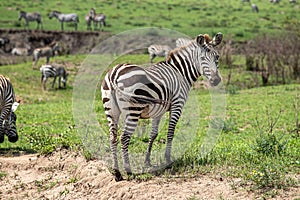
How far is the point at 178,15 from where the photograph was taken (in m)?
40.2

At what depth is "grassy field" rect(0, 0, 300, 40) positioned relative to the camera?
35.4 m

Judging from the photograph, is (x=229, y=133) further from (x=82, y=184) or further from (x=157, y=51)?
(x=157, y=51)

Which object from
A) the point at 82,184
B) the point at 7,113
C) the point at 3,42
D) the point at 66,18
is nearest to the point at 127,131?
the point at 82,184

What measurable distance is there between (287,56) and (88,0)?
86.3ft

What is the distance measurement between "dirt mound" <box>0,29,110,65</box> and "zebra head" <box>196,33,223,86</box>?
2572cm

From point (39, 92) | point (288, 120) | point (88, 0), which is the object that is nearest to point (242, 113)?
point (288, 120)

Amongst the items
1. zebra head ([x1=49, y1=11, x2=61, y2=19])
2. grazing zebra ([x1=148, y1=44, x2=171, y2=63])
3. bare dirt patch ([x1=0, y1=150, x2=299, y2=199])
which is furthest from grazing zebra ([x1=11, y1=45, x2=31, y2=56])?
bare dirt patch ([x1=0, y1=150, x2=299, y2=199])

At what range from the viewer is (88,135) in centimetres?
914

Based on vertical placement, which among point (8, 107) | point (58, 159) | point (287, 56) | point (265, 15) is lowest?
point (58, 159)

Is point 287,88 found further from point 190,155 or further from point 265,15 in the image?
point 265,15

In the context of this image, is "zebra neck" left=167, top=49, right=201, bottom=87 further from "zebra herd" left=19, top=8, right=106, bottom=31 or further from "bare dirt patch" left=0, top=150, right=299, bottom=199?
"zebra herd" left=19, top=8, right=106, bottom=31

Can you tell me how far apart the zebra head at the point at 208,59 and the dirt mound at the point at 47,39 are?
84.4ft

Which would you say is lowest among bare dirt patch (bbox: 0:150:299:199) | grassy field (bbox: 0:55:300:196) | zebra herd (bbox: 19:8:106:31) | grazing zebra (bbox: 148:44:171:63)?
bare dirt patch (bbox: 0:150:299:199)

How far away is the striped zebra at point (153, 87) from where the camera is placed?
22.1ft
